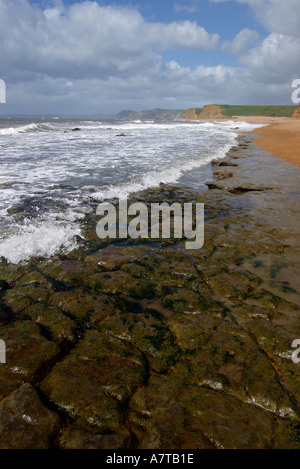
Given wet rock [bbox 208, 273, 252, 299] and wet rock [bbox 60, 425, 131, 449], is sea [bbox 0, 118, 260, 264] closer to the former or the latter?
wet rock [bbox 208, 273, 252, 299]

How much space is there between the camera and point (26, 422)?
2211 millimetres

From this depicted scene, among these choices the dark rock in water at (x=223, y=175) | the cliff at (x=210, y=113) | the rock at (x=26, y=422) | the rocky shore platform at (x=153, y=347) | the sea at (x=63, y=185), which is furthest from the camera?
the cliff at (x=210, y=113)

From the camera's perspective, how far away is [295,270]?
4.62 metres

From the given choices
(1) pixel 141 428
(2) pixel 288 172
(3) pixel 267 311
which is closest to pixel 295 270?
(3) pixel 267 311

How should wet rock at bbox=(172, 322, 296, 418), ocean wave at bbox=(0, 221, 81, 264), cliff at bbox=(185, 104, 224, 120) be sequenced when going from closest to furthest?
wet rock at bbox=(172, 322, 296, 418)
ocean wave at bbox=(0, 221, 81, 264)
cliff at bbox=(185, 104, 224, 120)

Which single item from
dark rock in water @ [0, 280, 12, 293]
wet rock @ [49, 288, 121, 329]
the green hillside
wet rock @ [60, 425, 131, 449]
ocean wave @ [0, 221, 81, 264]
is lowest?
wet rock @ [60, 425, 131, 449]

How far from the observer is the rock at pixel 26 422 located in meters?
2.08

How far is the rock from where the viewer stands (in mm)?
2078

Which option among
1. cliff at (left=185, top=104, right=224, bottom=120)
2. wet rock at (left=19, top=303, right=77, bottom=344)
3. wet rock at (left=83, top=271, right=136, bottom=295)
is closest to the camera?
wet rock at (left=19, top=303, right=77, bottom=344)

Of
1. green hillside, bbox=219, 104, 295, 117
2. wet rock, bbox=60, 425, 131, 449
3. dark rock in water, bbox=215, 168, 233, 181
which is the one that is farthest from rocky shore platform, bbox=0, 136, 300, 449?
green hillside, bbox=219, 104, 295, 117

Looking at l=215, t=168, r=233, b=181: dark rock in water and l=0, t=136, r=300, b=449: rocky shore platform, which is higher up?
l=215, t=168, r=233, b=181: dark rock in water

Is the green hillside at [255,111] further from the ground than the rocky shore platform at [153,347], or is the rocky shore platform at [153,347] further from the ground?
the green hillside at [255,111]

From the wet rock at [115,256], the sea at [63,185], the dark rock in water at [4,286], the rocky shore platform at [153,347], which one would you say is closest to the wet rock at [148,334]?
the rocky shore platform at [153,347]

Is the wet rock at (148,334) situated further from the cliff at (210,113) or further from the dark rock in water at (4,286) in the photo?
the cliff at (210,113)
